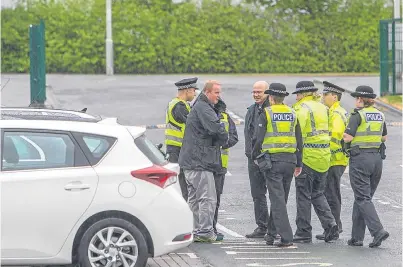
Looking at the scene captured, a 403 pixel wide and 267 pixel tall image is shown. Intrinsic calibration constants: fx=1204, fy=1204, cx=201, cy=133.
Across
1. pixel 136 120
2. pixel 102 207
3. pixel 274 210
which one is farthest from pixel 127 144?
pixel 136 120

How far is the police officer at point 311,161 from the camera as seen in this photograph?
13.4 m

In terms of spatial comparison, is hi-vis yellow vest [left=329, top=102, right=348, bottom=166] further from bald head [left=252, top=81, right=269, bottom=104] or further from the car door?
the car door

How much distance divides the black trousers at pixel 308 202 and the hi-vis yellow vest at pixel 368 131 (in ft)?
1.96

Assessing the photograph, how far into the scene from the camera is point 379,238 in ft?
42.8

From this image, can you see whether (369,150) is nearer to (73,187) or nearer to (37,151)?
(73,187)

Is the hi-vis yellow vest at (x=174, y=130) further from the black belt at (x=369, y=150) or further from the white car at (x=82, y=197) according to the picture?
the white car at (x=82, y=197)

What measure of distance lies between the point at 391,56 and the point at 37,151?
2364 centimetres

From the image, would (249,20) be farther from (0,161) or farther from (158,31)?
(0,161)

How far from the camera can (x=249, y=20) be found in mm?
44000

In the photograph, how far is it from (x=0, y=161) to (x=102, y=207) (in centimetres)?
97

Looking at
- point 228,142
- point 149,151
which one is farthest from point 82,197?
point 228,142

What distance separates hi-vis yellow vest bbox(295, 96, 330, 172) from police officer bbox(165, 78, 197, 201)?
4.50 feet

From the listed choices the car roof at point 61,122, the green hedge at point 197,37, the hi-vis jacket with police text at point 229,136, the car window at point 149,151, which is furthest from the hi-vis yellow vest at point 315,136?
the green hedge at point 197,37

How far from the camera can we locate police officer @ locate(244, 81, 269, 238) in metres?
13.3
